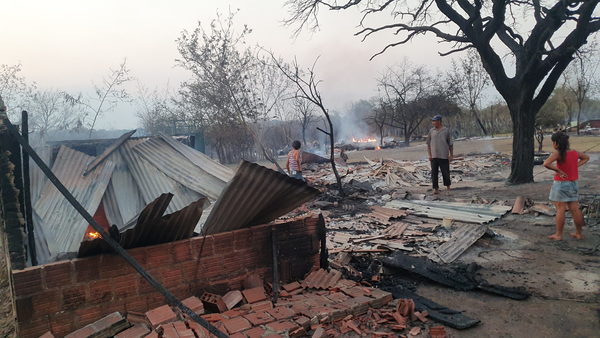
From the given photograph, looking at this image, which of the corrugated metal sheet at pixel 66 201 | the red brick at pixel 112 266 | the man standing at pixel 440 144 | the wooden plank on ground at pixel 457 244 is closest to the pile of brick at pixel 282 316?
the red brick at pixel 112 266

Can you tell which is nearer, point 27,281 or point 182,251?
point 27,281

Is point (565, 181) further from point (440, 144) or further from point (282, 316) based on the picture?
point (282, 316)

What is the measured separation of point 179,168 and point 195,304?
9.41 feet

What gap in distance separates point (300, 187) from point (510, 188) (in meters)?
8.51

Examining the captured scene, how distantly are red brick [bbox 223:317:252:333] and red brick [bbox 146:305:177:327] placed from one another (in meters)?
0.49

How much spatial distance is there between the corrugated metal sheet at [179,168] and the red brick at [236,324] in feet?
7.67

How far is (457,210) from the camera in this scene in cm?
747

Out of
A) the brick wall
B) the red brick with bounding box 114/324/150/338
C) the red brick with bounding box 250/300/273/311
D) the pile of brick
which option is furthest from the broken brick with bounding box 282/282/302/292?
the red brick with bounding box 114/324/150/338

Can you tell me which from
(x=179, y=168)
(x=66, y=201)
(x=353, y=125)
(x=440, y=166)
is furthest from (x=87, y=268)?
(x=353, y=125)

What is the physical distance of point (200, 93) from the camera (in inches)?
888

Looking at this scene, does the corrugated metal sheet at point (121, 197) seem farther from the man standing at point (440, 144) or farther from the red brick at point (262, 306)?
the man standing at point (440, 144)

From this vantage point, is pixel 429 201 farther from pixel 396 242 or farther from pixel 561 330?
pixel 561 330

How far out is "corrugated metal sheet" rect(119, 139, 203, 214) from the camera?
5.02 metres

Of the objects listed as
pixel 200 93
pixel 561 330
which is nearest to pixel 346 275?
pixel 561 330
